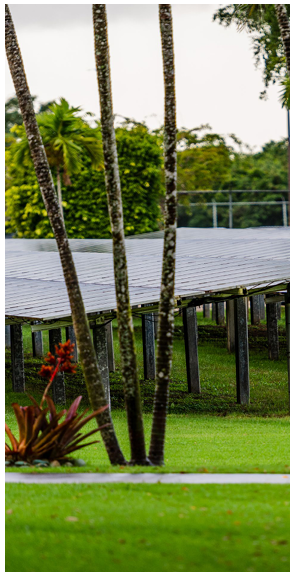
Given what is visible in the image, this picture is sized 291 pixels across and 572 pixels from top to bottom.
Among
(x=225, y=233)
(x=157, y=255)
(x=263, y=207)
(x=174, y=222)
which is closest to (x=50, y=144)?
(x=225, y=233)

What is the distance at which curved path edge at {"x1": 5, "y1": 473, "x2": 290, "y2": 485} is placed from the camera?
7422mm

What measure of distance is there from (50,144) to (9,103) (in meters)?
35.8

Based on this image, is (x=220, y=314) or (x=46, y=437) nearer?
(x=46, y=437)

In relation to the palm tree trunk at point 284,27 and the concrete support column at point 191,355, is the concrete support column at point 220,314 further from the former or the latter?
the palm tree trunk at point 284,27

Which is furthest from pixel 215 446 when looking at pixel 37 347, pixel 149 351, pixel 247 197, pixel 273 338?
pixel 247 197

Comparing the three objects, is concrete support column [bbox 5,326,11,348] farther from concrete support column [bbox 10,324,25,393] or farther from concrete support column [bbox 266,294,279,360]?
concrete support column [bbox 266,294,279,360]

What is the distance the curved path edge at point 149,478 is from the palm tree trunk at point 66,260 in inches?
35.5

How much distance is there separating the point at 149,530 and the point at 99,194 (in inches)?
1103

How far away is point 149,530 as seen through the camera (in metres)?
5.62

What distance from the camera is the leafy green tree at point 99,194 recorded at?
3288 cm

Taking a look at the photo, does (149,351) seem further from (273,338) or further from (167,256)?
(167,256)

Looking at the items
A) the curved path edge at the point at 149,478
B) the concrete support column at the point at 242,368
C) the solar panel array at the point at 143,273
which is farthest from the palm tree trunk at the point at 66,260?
the concrete support column at the point at 242,368

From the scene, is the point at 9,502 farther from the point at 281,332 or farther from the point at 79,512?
the point at 281,332

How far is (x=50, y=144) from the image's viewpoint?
1061 inches
